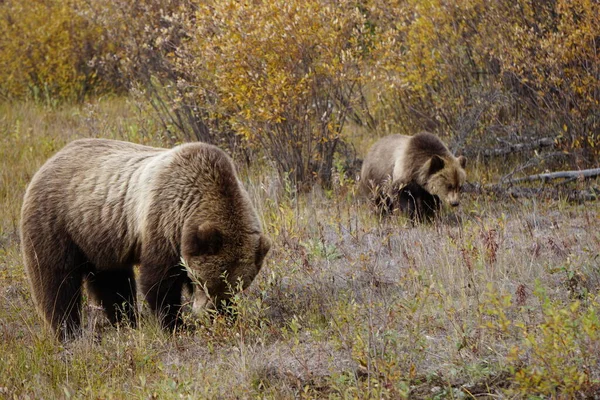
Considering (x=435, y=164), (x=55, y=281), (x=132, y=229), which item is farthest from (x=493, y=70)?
(x=55, y=281)

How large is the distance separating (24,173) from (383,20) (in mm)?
5373

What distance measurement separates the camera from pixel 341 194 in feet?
30.4

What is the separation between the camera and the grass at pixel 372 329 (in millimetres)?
4156

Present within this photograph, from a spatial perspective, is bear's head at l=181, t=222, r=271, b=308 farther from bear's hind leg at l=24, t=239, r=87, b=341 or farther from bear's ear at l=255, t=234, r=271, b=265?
bear's hind leg at l=24, t=239, r=87, b=341

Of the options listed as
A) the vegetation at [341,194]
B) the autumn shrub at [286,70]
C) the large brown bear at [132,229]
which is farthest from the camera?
the autumn shrub at [286,70]

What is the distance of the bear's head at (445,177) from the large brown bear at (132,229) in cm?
366

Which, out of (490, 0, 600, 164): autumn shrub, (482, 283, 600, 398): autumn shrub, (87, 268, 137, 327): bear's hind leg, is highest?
(490, 0, 600, 164): autumn shrub

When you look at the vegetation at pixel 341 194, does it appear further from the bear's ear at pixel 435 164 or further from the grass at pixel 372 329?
the bear's ear at pixel 435 164

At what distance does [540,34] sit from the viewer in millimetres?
9359

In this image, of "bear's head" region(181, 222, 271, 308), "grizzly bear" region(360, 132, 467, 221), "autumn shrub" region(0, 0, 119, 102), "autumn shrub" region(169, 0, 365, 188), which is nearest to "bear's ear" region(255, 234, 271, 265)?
"bear's head" region(181, 222, 271, 308)

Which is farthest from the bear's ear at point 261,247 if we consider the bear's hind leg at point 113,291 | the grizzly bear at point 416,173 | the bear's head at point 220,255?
the grizzly bear at point 416,173

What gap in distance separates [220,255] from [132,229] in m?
0.96

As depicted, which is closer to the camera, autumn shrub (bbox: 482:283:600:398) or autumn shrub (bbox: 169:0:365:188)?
autumn shrub (bbox: 482:283:600:398)

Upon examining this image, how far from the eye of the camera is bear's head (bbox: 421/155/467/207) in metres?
8.73
